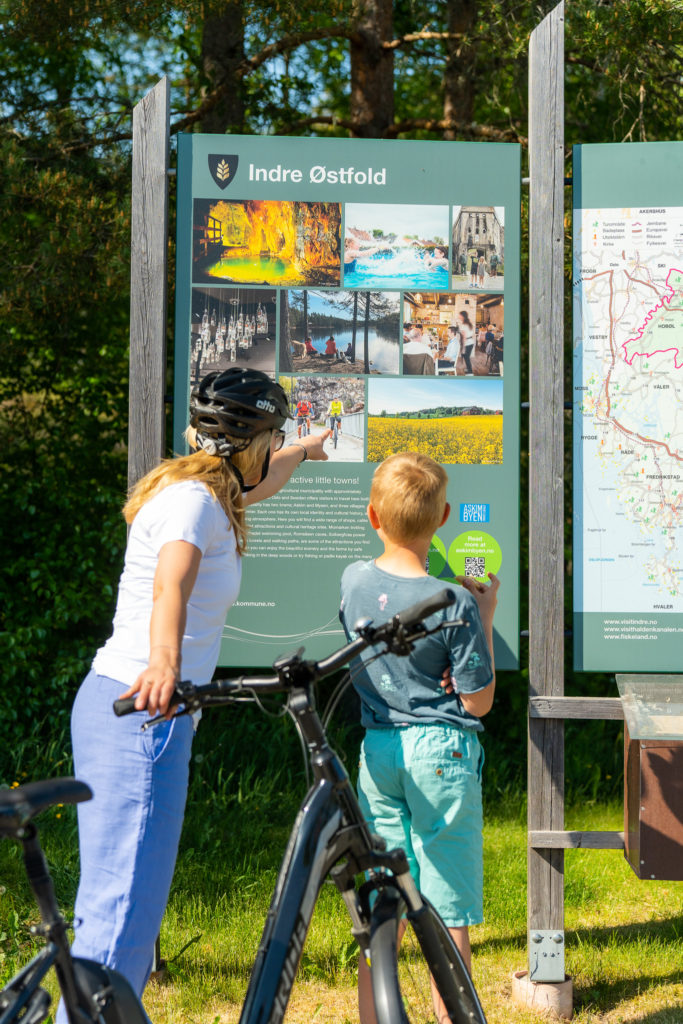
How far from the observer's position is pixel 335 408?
359 centimetres

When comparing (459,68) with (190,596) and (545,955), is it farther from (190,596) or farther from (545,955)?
(190,596)

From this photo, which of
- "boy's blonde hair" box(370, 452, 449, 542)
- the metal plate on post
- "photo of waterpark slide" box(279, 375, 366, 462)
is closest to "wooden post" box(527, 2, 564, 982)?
the metal plate on post

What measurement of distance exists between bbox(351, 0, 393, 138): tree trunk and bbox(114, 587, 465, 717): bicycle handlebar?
18.6ft

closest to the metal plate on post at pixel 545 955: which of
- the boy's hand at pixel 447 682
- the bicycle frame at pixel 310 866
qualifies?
the boy's hand at pixel 447 682

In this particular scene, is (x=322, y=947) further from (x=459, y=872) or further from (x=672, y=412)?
(x=672, y=412)

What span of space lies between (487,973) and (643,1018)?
589 millimetres

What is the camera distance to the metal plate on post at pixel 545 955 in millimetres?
3504

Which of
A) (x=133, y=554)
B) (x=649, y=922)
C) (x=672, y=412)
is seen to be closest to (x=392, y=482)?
(x=133, y=554)

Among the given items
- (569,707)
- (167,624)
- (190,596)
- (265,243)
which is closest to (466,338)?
(265,243)

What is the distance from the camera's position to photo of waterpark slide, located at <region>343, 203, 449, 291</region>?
3604mm

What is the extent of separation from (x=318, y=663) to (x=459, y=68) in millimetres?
6323

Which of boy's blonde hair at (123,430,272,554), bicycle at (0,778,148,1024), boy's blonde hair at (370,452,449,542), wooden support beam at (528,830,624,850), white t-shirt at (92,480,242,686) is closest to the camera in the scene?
bicycle at (0,778,148,1024)

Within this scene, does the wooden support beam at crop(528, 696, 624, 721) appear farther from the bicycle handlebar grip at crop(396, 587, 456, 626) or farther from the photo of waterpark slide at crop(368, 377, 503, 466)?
the bicycle handlebar grip at crop(396, 587, 456, 626)

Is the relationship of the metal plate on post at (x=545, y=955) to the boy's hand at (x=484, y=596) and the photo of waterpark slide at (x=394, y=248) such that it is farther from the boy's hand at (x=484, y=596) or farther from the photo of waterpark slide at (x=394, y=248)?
the photo of waterpark slide at (x=394, y=248)
